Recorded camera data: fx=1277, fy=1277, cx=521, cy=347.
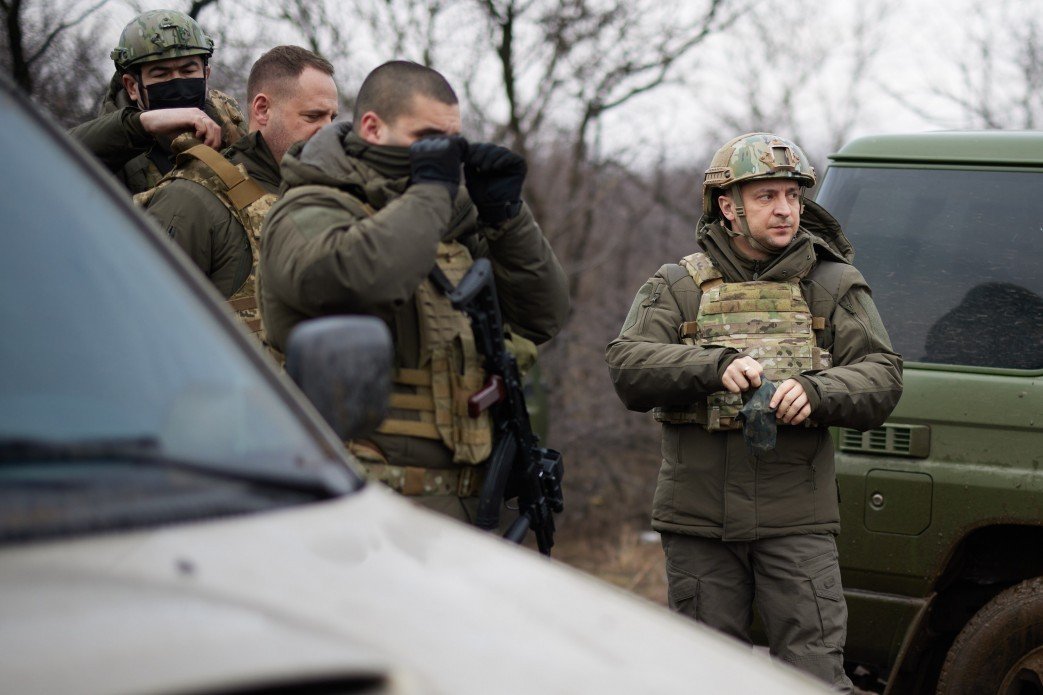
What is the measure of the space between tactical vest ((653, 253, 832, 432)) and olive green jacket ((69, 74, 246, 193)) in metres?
1.91

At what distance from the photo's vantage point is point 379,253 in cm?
308

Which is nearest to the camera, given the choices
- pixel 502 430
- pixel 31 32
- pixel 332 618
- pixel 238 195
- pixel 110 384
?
pixel 332 618

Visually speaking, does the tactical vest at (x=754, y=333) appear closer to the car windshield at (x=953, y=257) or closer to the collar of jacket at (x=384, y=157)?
the car windshield at (x=953, y=257)

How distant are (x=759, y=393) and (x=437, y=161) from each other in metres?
1.18

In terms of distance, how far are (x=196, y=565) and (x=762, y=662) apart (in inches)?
33.5

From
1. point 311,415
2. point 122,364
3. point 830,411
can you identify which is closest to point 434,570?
point 311,415

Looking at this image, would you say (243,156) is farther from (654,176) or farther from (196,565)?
(654,176)

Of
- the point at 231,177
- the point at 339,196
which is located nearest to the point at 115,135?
the point at 231,177

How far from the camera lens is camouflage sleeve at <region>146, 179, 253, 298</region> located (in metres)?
4.09

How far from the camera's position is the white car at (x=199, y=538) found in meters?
1.37

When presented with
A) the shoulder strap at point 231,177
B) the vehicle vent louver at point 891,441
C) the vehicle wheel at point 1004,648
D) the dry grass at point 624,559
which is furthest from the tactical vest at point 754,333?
the dry grass at point 624,559

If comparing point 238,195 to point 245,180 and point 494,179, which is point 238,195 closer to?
point 245,180

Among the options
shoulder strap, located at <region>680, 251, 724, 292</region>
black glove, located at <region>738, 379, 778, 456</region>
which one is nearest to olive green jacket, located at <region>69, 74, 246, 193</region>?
shoulder strap, located at <region>680, 251, 724, 292</region>

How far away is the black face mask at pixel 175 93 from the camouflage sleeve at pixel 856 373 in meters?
2.49
